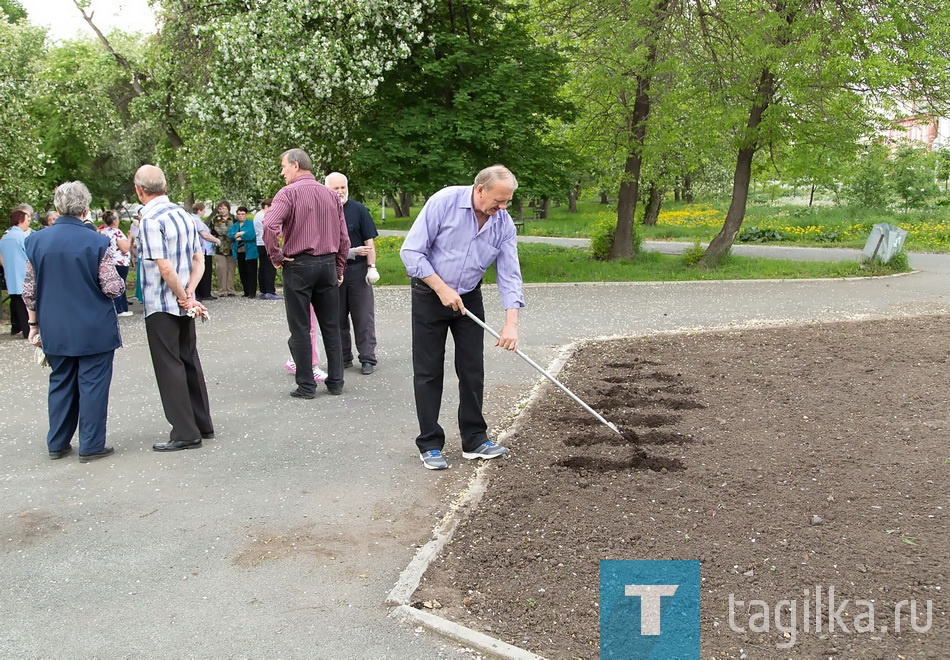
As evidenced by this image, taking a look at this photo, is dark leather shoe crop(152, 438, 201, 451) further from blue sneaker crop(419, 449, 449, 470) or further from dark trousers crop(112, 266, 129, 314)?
blue sneaker crop(419, 449, 449, 470)

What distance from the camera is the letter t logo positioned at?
3586mm

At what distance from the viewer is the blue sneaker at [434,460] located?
5.66m

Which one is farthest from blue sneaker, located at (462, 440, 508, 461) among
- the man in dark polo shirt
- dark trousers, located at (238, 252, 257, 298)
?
dark trousers, located at (238, 252, 257, 298)

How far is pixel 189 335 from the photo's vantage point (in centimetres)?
625

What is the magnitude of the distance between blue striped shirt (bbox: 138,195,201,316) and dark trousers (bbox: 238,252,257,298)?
30.2 feet

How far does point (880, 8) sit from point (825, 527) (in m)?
12.6

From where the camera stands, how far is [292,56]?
14.8 metres

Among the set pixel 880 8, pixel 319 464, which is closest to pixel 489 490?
pixel 319 464

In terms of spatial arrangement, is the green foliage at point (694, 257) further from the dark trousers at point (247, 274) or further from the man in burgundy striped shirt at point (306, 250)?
the man in burgundy striped shirt at point (306, 250)

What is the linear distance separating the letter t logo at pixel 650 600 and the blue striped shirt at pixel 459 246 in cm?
214

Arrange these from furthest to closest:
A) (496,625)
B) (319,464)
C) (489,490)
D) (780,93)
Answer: (780,93) → (319,464) → (489,490) → (496,625)

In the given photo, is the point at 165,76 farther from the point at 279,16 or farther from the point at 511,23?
the point at 511,23

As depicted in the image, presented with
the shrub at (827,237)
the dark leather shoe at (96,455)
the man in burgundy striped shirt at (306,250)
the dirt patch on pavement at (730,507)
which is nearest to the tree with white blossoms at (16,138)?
the man in burgundy striped shirt at (306,250)

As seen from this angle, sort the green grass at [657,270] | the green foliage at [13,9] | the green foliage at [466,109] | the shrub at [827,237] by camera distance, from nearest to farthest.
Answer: the green foliage at [466,109] → the green grass at [657,270] → the shrub at [827,237] → the green foliage at [13,9]
